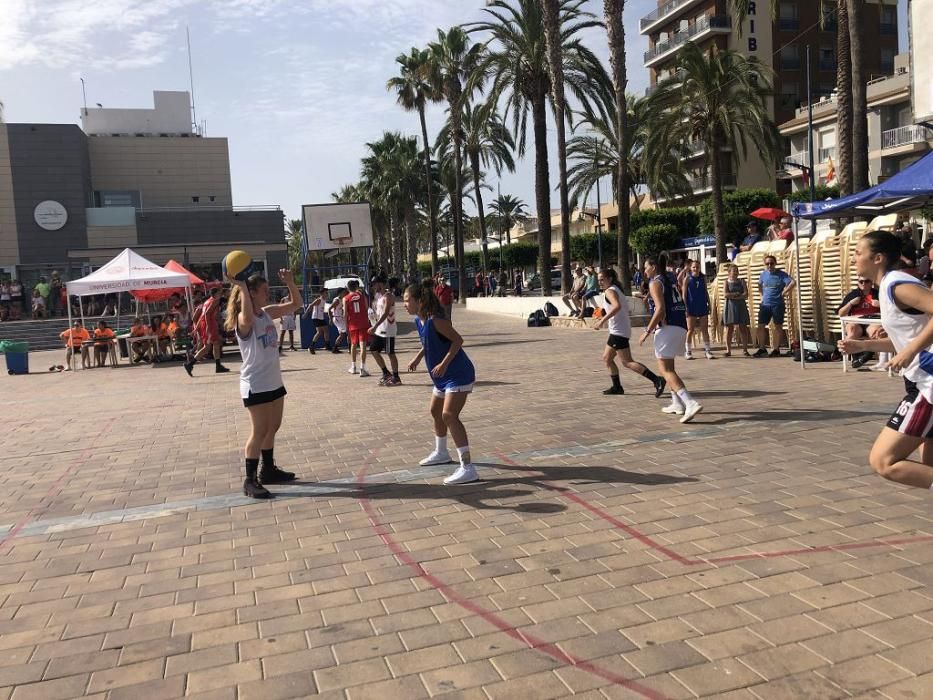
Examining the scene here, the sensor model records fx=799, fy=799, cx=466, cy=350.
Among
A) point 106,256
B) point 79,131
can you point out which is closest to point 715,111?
point 106,256

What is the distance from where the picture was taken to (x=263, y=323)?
613 cm

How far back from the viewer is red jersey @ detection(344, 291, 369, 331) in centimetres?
1416

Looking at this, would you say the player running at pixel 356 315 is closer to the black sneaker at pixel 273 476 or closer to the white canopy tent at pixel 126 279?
the black sneaker at pixel 273 476

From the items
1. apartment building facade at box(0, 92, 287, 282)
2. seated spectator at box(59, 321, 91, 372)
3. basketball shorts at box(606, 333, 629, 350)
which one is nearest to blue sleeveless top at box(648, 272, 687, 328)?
basketball shorts at box(606, 333, 629, 350)

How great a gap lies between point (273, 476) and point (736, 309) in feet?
32.5

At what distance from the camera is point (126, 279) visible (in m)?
19.4

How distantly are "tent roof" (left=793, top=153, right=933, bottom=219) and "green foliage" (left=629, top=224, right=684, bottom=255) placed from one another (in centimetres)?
4094

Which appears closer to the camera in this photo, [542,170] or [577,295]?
[577,295]

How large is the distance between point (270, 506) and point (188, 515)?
577 mm

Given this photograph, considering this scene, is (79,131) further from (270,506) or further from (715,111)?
(270,506)

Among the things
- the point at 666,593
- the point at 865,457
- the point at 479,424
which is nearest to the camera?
the point at 666,593

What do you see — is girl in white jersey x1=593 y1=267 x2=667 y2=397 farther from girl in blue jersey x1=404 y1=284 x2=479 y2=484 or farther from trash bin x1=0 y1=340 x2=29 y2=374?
trash bin x1=0 y1=340 x2=29 y2=374

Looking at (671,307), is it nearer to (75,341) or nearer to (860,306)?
(860,306)

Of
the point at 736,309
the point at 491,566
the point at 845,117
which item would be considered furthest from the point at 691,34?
the point at 491,566
